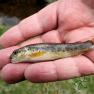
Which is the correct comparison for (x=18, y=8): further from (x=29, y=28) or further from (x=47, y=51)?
(x=47, y=51)

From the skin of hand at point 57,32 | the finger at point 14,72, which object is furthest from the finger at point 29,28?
the finger at point 14,72

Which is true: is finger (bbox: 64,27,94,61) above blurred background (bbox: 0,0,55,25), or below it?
below

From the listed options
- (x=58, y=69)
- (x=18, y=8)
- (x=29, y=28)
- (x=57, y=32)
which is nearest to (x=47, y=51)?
→ (x=58, y=69)

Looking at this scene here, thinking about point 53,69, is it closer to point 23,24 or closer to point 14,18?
point 23,24

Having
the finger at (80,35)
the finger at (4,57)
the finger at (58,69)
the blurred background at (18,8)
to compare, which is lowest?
the finger at (58,69)

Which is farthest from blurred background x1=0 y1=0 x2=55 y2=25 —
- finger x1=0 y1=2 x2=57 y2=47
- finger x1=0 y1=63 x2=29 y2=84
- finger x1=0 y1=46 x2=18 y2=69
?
finger x1=0 y1=63 x2=29 y2=84

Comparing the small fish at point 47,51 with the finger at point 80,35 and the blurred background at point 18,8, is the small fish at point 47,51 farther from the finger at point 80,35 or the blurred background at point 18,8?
the blurred background at point 18,8

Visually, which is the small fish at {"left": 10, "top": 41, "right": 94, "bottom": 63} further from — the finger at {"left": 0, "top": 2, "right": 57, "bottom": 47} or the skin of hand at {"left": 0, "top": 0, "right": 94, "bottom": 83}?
the finger at {"left": 0, "top": 2, "right": 57, "bottom": 47}
